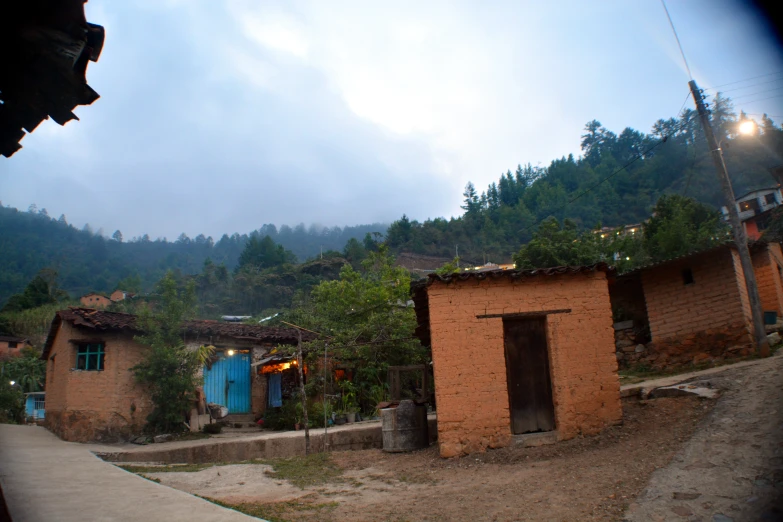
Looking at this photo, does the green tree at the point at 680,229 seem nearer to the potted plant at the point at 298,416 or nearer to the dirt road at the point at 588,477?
the dirt road at the point at 588,477

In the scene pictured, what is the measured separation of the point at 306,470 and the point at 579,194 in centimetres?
4984

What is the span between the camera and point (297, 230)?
159 meters

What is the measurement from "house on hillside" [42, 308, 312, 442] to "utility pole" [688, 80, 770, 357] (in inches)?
547

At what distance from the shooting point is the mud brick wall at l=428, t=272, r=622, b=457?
8.62 meters

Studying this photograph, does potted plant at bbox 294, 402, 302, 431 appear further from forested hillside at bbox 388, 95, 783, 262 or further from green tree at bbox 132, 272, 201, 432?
forested hillside at bbox 388, 95, 783, 262

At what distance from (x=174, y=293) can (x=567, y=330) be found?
36.6 ft

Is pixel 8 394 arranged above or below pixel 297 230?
below

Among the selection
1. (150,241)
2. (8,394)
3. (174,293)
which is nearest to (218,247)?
(150,241)

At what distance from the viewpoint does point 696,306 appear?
1284 centimetres

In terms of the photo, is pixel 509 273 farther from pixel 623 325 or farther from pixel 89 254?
pixel 89 254

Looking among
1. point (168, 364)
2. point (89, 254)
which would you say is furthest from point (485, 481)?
point (89, 254)

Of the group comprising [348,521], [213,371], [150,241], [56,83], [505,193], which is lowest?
[348,521]

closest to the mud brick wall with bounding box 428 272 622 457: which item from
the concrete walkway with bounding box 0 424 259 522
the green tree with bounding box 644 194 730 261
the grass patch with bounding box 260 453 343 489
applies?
the grass patch with bounding box 260 453 343 489

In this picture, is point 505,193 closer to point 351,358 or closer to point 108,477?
point 351,358
